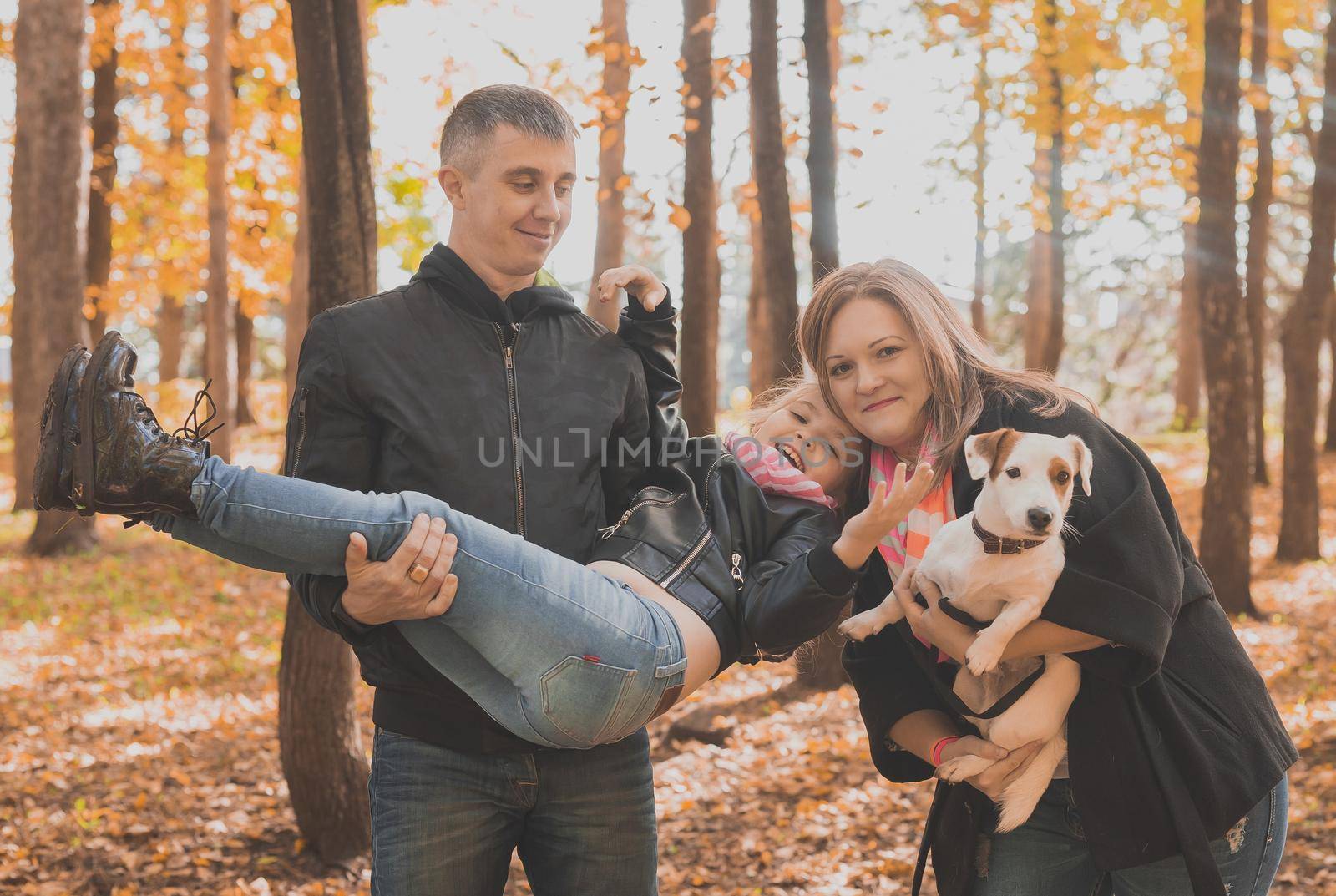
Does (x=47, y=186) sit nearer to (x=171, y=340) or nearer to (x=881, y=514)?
(x=881, y=514)

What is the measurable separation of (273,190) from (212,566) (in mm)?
8549

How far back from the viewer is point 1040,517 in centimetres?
246

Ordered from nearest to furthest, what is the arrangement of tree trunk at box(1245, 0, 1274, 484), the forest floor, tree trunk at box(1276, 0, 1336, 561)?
the forest floor < tree trunk at box(1276, 0, 1336, 561) < tree trunk at box(1245, 0, 1274, 484)

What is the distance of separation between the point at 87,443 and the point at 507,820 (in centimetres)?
151

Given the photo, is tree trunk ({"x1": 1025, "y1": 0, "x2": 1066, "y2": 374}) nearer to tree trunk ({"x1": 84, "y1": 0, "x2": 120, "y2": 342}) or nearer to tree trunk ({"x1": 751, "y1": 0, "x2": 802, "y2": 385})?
tree trunk ({"x1": 751, "y1": 0, "x2": 802, "y2": 385})

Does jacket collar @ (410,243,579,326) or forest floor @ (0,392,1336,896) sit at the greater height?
jacket collar @ (410,243,579,326)

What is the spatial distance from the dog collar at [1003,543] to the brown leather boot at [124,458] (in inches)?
79.8

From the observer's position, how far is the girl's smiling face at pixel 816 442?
10.8 ft

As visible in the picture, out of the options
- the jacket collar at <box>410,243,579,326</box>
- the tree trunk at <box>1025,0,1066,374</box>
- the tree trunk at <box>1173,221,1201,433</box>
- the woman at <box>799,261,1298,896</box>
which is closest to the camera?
the woman at <box>799,261,1298,896</box>

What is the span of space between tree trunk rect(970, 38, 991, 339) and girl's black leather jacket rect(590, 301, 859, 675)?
14.7 m

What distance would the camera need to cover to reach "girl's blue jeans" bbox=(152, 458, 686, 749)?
8.39ft

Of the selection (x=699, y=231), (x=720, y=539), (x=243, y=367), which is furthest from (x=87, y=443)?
(x=243, y=367)

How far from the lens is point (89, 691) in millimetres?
7949

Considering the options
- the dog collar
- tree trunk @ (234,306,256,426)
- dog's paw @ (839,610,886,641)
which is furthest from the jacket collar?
tree trunk @ (234,306,256,426)
